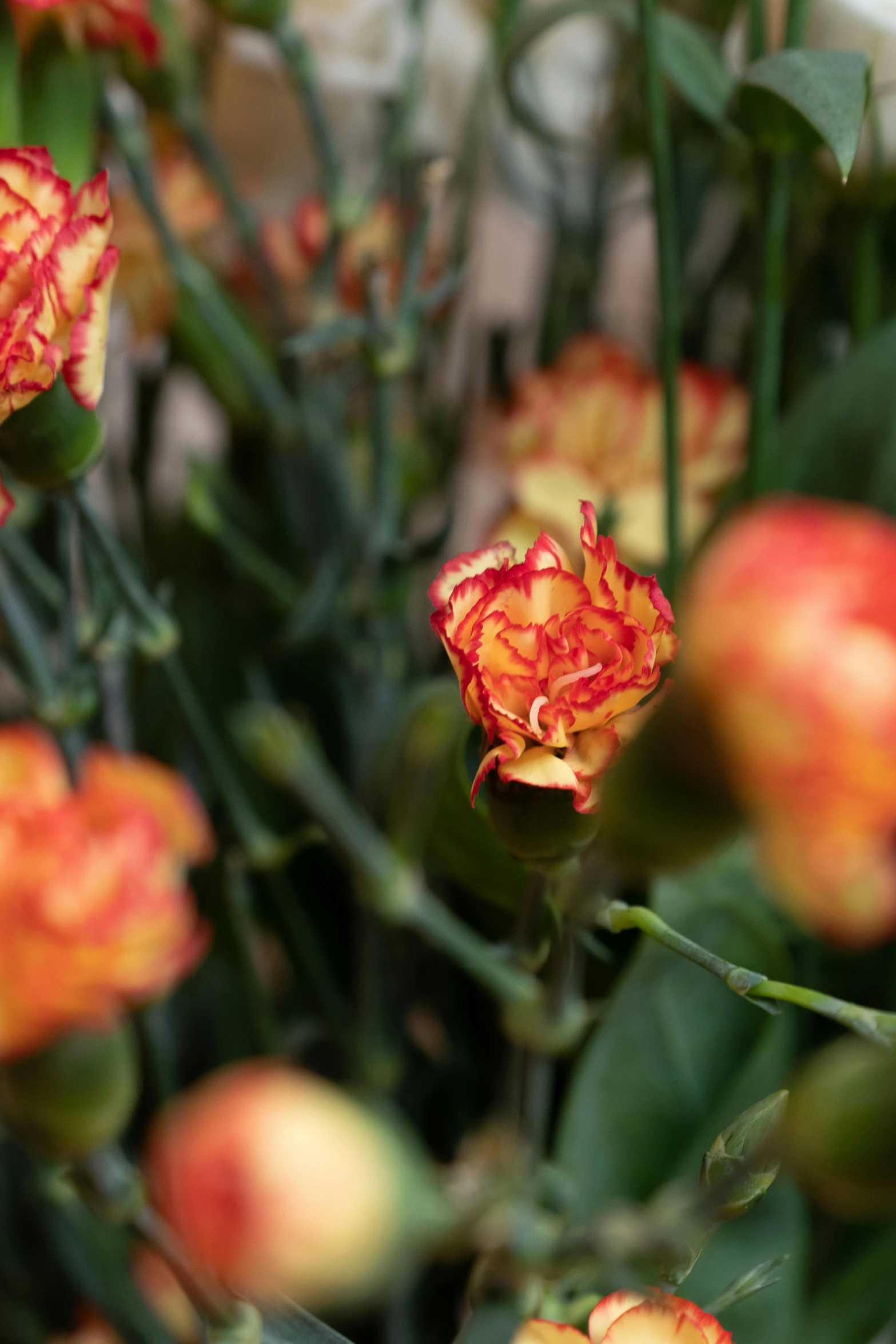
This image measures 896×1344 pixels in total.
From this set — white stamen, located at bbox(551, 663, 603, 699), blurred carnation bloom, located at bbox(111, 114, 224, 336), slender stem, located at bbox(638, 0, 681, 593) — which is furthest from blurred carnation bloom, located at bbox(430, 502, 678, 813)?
blurred carnation bloom, located at bbox(111, 114, 224, 336)

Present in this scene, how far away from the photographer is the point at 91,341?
0.55ft

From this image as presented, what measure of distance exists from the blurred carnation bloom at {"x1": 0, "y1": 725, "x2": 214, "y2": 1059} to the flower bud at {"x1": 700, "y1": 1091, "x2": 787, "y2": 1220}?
0.23 ft

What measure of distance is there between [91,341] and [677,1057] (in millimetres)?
174

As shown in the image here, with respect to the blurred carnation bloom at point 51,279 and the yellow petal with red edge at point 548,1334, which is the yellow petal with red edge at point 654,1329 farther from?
the blurred carnation bloom at point 51,279

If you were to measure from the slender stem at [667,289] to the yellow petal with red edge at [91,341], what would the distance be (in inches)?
4.2

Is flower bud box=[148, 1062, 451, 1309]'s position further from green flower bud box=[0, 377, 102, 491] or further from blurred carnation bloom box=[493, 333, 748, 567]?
blurred carnation bloom box=[493, 333, 748, 567]

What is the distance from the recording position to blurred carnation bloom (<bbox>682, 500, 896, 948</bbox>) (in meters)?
0.08

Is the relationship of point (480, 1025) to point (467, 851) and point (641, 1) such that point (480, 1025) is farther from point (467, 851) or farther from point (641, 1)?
point (641, 1)

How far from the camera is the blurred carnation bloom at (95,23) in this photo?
0.23 metres

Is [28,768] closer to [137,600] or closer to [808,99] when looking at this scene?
[137,600]

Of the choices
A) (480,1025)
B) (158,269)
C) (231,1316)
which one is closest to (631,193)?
(158,269)

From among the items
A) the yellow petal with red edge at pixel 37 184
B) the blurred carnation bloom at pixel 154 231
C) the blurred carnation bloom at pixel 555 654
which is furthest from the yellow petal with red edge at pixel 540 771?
the blurred carnation bloom at pixel 154 231

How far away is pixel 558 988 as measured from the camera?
0.16m

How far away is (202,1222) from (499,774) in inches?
2.4
